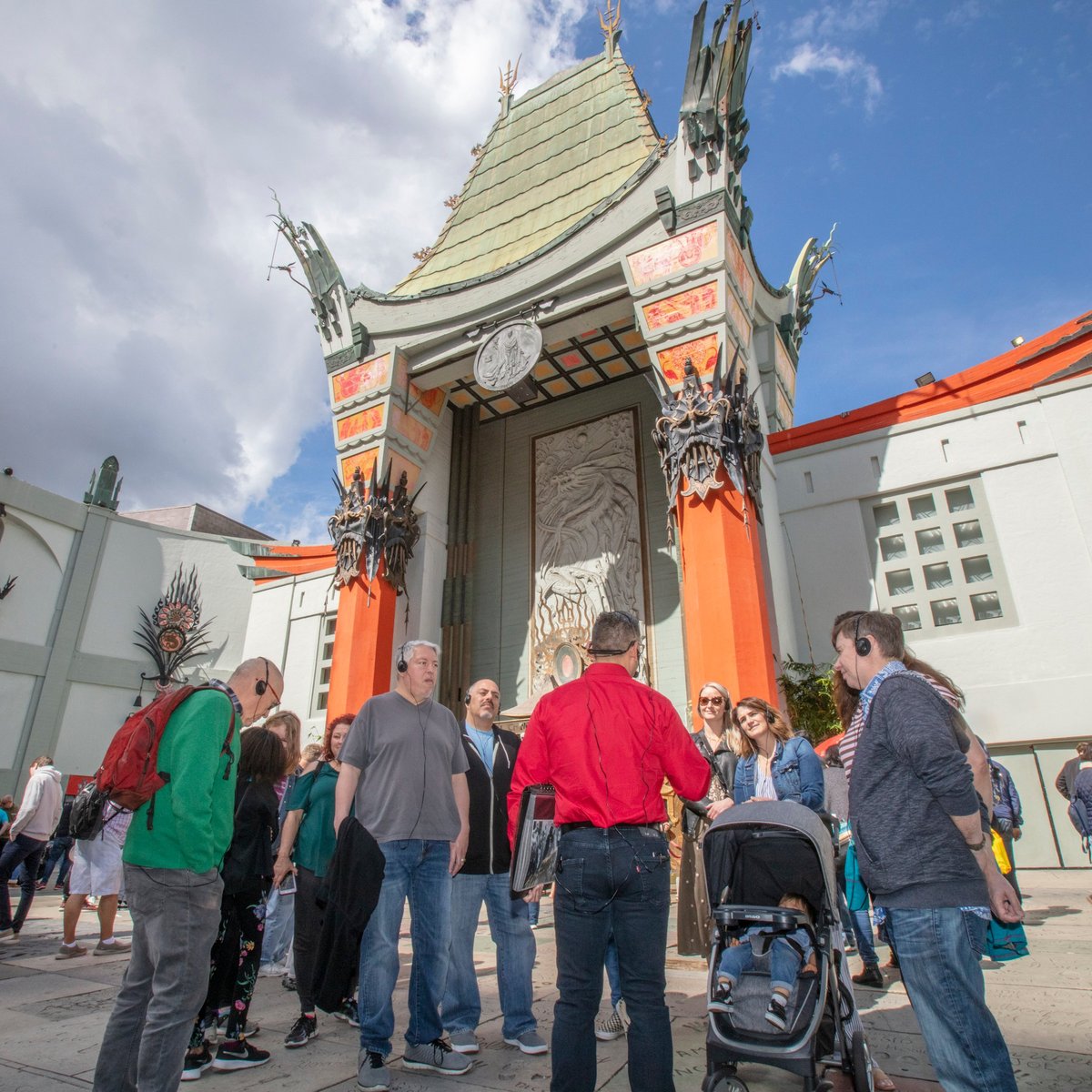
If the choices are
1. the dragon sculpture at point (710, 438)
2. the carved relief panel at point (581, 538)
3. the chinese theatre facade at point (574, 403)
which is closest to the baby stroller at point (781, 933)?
the chinese theatre facade at point (574, 403)

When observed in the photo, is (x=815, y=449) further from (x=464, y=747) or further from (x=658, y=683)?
(x=464, y=747)

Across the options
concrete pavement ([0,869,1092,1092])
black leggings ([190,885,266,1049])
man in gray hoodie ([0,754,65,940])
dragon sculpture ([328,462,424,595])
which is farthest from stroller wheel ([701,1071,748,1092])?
dragon sculpture ([328,462,424,595])

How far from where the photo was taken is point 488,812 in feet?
11.1

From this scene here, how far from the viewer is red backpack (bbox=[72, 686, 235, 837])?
7.09 feet

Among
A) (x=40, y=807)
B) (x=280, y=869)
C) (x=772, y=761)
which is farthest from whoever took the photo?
(x=40, y=807)

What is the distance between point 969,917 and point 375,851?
1.94 meters

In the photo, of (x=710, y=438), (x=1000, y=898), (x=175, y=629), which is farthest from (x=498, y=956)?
(x=175, y=629)

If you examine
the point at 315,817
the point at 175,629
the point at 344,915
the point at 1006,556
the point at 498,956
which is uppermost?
the point at 175,629

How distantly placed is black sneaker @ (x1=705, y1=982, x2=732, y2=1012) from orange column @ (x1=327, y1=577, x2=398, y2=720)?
10.5 m

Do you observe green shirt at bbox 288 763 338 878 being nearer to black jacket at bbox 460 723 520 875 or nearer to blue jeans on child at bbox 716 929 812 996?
black jacket at bbox 460 723 520 875

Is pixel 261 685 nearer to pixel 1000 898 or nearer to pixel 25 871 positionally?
pixel 1000 898

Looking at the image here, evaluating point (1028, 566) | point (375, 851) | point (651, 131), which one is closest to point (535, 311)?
point (651, 131)

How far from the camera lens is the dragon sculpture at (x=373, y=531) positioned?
13.2 meters

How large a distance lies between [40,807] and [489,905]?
16.8 ft
